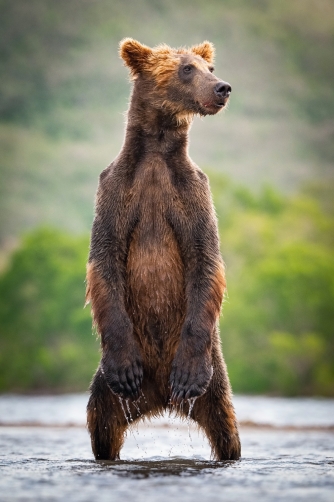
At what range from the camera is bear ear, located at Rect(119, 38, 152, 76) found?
7.41 metres

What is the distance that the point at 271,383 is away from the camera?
152ft

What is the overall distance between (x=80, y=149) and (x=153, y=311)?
612ft

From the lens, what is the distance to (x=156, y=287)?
6.95 m

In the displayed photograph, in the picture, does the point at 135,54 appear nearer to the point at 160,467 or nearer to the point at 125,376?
the point at 125,376

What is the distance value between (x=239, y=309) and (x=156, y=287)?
42333 mm

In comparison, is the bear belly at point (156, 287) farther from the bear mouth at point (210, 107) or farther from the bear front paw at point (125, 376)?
the bear mouth at point (210, 107)

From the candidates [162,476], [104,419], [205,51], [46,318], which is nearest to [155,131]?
[205,51]

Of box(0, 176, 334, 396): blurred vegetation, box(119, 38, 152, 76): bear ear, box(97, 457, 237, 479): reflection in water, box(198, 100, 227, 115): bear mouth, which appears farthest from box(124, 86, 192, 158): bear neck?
box(0, 176, 334, 396): blurred vegetation

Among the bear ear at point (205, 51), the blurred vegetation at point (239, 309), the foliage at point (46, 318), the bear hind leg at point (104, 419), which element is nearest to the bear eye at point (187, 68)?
→ the bear ear at point (205, 51)

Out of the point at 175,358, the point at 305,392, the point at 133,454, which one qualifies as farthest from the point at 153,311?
the point at 305,392

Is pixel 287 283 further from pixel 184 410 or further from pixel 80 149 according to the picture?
pixel 80 149

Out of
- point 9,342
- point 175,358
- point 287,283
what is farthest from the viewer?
point 9,342

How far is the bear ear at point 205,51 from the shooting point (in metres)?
7.78

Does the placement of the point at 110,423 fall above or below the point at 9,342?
below
